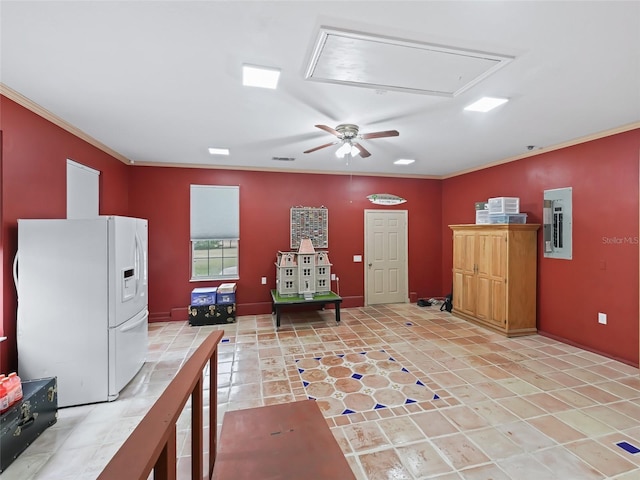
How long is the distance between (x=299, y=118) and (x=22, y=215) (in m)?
2.81

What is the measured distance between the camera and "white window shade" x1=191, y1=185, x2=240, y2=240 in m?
5.60

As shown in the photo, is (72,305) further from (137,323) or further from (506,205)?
(506,205)

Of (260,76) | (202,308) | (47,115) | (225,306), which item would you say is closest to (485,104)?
(260,76)

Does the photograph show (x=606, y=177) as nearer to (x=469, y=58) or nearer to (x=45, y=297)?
(x=469, y=58)

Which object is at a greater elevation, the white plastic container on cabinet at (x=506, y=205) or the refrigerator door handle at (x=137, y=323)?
the white plastic container on cabinet at (x=506, y=205)

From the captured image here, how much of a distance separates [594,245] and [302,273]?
4173 mm

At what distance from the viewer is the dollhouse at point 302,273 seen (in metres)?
5.38

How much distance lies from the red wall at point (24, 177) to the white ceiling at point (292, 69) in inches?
8.7

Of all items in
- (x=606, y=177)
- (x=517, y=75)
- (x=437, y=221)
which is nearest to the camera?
(x=517, y=75)

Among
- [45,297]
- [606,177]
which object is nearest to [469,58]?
[606,177]

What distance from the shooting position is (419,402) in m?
2.88

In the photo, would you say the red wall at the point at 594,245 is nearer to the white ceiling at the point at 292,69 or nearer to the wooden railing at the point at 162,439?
the white ceiling at the point at 292,69

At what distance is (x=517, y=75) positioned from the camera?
2.36 metres

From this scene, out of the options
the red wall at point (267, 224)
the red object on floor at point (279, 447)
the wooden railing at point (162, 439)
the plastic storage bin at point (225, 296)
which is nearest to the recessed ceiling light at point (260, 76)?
the wooden railing at point (162, 439)
